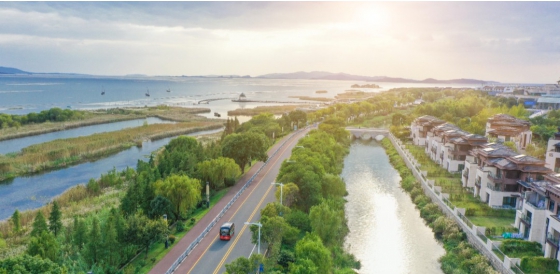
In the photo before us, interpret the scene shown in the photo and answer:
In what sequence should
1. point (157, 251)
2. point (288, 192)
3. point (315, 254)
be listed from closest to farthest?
1. point (315, 254)
2. point (157, 251)
3. point (288, 192)

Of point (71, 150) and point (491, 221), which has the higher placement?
point (71, 150)

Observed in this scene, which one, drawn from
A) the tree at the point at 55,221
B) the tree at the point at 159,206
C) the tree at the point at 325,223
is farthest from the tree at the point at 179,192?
the tree at the point at 325,223


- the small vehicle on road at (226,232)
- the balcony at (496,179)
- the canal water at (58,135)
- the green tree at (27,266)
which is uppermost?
the green tree at (27,266)

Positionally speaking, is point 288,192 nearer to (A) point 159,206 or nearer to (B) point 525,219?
(A) point 159,206

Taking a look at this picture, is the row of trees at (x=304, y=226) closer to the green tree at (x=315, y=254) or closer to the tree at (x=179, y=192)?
the green tree at (x=315, y=254)

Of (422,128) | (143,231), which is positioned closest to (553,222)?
(143,231)

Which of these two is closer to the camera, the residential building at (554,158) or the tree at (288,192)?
the tree at (288,192)

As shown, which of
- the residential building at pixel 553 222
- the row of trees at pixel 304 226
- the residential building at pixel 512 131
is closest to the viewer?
the row of trees at pixel 304 226
